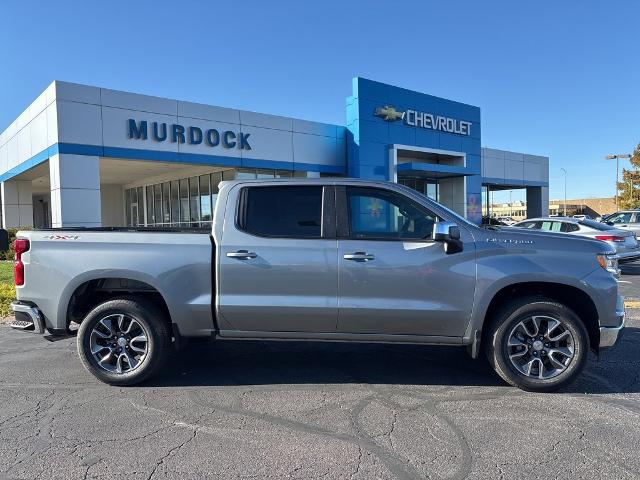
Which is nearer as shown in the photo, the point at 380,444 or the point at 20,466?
the point at 20,466

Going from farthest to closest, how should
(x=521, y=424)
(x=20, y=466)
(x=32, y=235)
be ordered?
(x=32, y=235)
(x=521, y=424)
(x=20, y=466)

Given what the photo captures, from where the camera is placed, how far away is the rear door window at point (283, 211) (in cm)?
482

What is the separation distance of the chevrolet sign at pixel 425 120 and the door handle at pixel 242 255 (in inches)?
718

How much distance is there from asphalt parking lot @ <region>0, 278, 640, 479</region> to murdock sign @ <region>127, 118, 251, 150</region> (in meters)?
12.7

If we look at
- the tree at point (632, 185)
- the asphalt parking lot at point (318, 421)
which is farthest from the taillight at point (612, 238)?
the tree at point (632, 185)

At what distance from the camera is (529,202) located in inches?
1555

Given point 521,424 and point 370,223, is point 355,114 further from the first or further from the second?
point 521,424

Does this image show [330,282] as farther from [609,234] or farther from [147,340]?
[609,234]

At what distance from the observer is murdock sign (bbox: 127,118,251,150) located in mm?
17250

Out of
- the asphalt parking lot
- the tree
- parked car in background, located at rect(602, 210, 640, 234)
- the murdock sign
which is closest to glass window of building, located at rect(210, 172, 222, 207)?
the murdock sign

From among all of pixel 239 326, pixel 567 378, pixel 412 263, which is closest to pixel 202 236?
pixel 239 326

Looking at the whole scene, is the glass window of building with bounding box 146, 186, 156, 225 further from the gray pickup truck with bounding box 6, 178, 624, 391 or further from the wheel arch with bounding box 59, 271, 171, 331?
the gray pickup truck with bounding box 6, 178, 624, 391

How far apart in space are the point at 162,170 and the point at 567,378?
70.7ft

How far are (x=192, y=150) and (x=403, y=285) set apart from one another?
50.8ft
